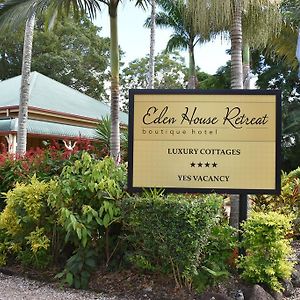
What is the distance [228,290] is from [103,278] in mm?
1451

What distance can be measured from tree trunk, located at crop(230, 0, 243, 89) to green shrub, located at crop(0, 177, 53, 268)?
3217mm

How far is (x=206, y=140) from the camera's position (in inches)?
224

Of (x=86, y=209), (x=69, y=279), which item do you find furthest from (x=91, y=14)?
(x=69, y=279)

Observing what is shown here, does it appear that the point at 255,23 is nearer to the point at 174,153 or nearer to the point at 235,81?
the point at 235,81

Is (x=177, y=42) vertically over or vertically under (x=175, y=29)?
under

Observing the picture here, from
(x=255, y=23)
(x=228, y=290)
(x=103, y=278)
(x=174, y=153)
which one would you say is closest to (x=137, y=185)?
(x=174, y=153)

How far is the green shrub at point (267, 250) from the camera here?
4.97 meters

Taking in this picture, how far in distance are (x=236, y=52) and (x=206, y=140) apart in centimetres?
212

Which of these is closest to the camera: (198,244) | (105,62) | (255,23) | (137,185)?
(198,244)

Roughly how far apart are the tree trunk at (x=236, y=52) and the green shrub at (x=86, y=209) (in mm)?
2629

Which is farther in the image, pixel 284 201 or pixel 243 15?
pixel 243 15

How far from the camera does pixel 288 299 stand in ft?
17.0

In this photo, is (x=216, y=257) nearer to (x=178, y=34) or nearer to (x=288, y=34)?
(x=288, y=34)

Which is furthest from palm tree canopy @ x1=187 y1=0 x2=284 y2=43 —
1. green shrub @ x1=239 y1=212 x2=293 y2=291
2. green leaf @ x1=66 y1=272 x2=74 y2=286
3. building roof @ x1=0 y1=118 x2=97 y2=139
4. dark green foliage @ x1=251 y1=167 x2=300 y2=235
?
building roof @ x1=0 y1=118 x2=97 y2=139
